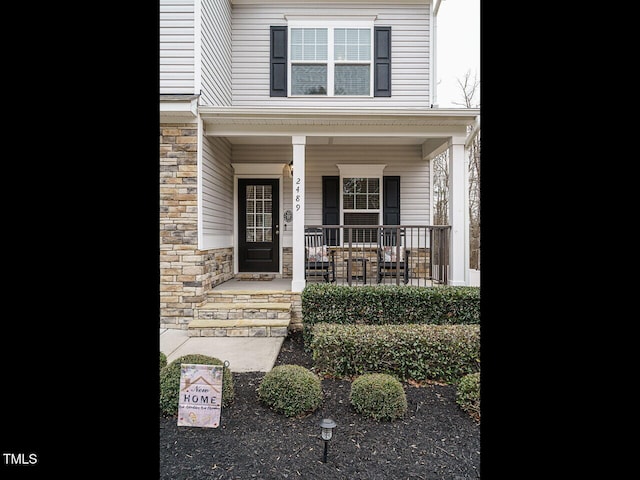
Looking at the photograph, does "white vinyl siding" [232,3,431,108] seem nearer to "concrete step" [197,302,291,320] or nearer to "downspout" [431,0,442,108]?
"downspout" [431,0,442,108]

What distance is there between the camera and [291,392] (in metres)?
2.89

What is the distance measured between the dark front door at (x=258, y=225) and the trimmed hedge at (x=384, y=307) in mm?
2972

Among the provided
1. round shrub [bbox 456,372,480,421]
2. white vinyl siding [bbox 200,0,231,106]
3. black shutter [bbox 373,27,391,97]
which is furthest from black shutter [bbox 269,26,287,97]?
round shrub [bbox 456,372,480,421]

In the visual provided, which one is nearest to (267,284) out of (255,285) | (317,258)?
(255,285)

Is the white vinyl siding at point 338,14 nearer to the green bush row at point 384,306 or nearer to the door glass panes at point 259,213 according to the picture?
the door glass panes at point 259,213

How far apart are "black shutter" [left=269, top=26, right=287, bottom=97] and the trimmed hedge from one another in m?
4.49

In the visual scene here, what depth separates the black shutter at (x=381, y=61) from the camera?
7523mm

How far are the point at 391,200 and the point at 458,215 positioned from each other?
2.00 meters

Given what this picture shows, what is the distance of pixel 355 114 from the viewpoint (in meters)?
5.74

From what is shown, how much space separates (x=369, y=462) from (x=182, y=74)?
5602mm

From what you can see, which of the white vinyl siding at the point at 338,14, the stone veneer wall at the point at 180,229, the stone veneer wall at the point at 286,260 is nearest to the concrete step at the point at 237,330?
the stone veneer wall at the point at 180,229
